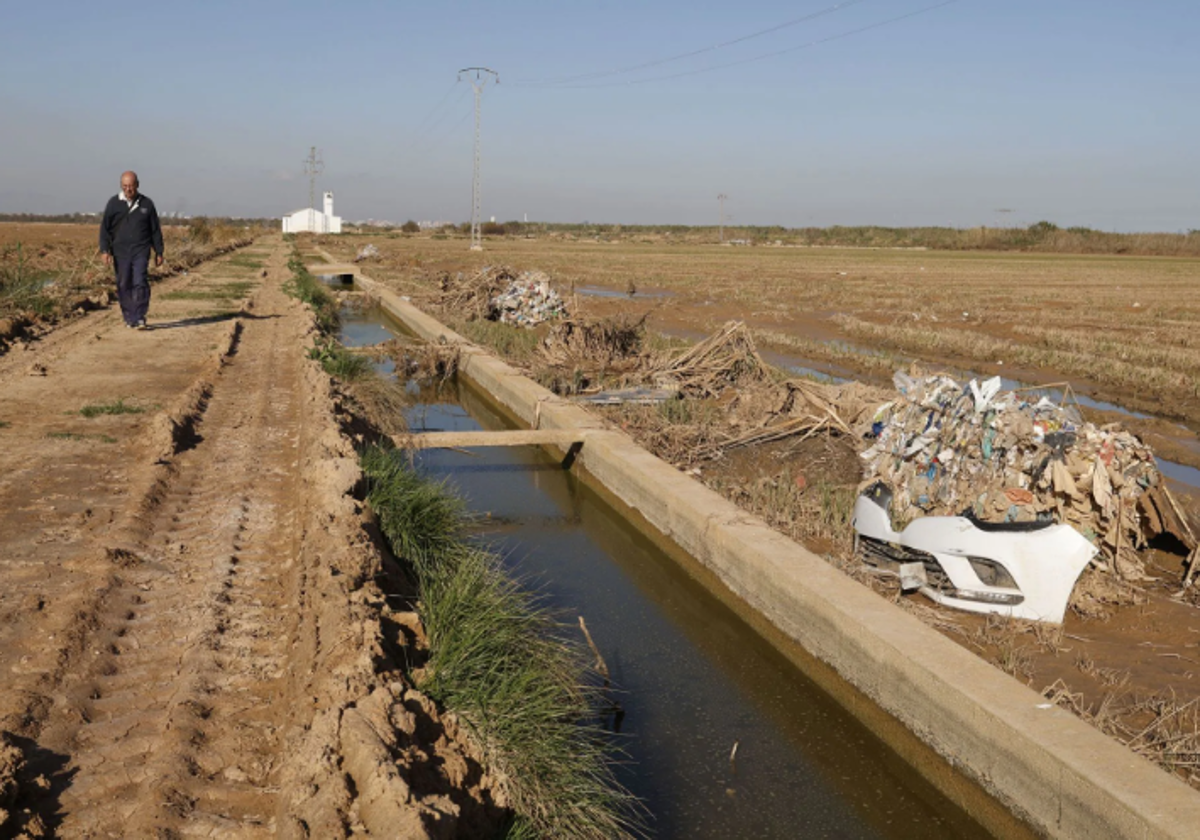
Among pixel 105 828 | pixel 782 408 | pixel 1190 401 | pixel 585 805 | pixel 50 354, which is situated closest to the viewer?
pixel 105 828

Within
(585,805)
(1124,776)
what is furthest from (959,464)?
(585,805)

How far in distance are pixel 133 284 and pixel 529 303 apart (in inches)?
291

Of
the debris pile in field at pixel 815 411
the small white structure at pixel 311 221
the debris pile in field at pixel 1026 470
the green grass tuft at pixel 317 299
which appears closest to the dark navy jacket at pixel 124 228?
the green grass tuft at pixel 317 299

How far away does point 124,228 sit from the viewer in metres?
12.2

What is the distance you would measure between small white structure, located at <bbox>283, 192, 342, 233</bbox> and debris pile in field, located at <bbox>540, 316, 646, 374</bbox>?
302 ft

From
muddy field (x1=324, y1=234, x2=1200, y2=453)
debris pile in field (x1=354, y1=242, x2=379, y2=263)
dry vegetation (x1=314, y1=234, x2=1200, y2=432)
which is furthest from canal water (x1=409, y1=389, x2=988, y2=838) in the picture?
debris pile in field (x1=354, y1=242, x2=379, y2=263)

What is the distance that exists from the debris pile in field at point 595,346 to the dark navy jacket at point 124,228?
5105 mm

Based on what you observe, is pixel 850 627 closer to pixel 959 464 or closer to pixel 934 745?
pixel 934 745

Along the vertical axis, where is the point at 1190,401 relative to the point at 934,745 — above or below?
above

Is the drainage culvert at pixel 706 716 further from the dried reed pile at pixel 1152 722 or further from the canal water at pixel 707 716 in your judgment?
the dried reed pile at pixel 1152 722

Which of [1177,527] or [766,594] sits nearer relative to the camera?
[766,594]

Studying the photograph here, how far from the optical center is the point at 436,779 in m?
3.16

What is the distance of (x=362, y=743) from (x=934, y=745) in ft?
8.15

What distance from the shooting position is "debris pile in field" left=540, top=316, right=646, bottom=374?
12383mm
